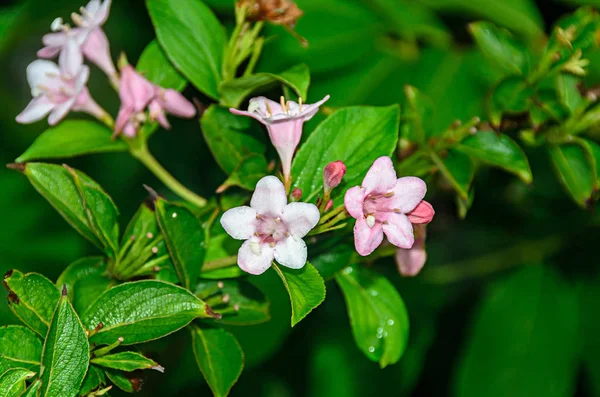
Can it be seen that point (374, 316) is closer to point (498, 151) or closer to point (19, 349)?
point (498, 151)

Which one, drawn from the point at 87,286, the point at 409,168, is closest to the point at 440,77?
the point at 409,168

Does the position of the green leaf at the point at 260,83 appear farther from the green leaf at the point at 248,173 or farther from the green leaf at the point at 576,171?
the green leaf at the point at 576,171

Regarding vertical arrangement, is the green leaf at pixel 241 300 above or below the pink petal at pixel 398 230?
below

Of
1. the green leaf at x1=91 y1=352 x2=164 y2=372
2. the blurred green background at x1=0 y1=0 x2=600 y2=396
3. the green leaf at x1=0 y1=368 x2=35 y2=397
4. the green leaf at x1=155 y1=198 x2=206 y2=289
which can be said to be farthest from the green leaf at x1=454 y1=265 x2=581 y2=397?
the green leaf at x1=0 y1=368 x2=35 y2=397

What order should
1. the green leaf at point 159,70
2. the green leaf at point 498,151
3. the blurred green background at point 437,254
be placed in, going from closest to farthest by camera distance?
the green leaf at point 498,151 < the green leaf at point 159,70 < the blurred green background at point 437,254

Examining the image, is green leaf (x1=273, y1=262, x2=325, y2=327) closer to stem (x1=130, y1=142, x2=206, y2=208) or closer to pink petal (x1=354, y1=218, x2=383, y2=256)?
pink petal (x1=354, y1=218, x2=383, y2=256)

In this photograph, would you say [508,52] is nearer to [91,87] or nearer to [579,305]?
[579,305]

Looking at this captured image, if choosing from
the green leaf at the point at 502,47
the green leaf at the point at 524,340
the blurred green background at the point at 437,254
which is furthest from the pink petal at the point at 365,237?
the green leaf at the point at 524,340
